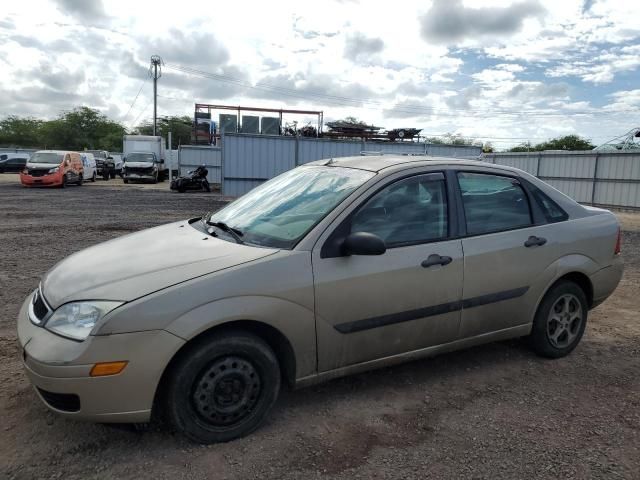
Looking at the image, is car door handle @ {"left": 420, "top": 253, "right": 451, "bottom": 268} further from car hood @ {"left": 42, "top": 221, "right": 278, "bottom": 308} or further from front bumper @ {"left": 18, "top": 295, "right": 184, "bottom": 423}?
front bumper @ {"left": 18, "top": 295, "right": 184, "bottom": 423}

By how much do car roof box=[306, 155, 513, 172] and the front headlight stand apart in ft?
6.29

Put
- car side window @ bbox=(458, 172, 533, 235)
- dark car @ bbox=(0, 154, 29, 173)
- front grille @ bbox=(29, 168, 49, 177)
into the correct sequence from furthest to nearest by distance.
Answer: dark car @ bbox=(0, 154, 29, 173), front grille @ bbox=(29, 168, 49, 177), car side window @ bbox=(458, 172, 533, 235)

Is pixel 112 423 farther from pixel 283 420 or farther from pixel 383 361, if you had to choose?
pixel 383 361

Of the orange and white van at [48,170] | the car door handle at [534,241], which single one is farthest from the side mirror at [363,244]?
the orange and white van at [48,170]

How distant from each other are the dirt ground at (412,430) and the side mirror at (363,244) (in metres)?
1.05

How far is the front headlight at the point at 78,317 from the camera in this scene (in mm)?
2525

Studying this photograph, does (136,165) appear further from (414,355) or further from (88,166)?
(414,355)

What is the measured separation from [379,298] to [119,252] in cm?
165

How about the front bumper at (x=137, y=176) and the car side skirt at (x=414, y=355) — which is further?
the front bumper at (x=137, y=176)

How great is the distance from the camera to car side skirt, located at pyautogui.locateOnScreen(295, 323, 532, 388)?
10.1ft

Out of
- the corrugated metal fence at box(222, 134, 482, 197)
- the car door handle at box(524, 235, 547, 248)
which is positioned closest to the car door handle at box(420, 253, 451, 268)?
the car door handle at box(524, 235, 547, 248)

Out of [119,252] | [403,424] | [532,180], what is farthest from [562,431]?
[119,252]

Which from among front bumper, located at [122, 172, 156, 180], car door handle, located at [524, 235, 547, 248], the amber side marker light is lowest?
front bumper, located at [122, 172, 156, 180]

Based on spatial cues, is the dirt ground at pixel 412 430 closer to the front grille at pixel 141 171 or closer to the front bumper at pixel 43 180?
the front bumper at pixel 43 180
